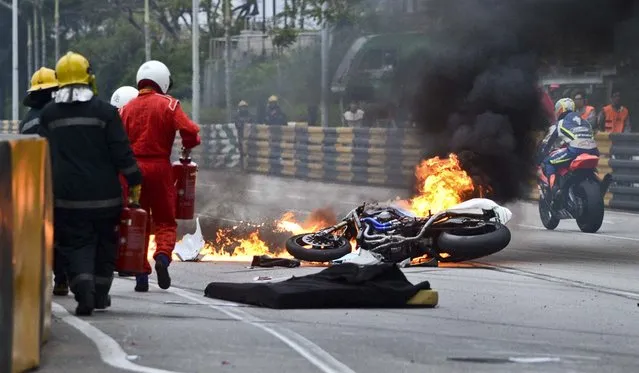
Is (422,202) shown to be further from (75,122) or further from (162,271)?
(75,122)

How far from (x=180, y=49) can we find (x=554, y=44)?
40.8 meters

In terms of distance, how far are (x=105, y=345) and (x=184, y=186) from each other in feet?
12.0

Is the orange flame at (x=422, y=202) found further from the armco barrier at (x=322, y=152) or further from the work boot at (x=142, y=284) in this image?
the armco barrier at (x=322, y=152)

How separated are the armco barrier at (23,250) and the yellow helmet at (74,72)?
5.95 feet

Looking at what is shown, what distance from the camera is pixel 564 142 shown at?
19.1m

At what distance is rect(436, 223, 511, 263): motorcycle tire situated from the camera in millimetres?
13172

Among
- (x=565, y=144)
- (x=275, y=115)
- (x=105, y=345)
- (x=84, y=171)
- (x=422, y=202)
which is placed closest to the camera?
(x=105, y=345)

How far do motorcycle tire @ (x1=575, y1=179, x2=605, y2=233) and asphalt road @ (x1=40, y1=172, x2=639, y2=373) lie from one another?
541 cm

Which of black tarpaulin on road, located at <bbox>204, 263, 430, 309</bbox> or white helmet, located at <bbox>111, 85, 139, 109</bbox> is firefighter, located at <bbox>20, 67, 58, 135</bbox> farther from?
black tarpaulin on road, located at <bbox>204, 263, 430, 309</bbox>

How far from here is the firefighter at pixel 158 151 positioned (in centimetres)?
1152

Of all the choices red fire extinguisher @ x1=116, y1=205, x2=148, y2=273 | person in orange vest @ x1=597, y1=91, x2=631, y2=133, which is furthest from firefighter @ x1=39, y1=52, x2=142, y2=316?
person in orange vest @ x1=597, y1=91, x2=631, y2=133

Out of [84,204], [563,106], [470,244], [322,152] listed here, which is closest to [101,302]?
[84,204]

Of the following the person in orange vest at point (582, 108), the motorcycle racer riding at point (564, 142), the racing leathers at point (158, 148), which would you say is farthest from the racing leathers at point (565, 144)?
the racing leathers at point (158, 148)

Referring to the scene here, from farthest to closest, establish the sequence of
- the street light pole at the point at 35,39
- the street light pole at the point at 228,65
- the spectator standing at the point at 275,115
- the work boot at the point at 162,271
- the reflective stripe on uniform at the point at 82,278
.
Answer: the street light pole at the point at 35,39 → the street light pole at the point at 228,65 → the spectator standing at the point at 275,115 → the work boot at the point at 162,271 → the reflective stripe on uniform at the point at 82,278
